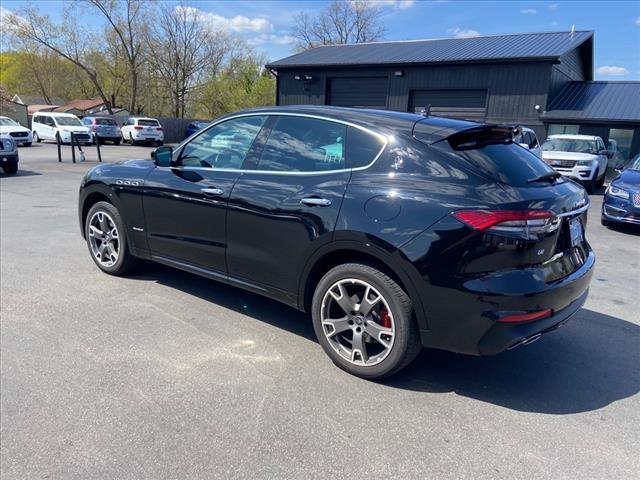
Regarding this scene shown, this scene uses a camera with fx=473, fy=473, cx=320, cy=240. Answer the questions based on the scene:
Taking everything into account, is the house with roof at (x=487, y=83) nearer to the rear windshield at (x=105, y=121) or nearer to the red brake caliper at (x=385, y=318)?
the rear windshield at (x=105, y=121)

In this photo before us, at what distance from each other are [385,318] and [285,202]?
1089 mm

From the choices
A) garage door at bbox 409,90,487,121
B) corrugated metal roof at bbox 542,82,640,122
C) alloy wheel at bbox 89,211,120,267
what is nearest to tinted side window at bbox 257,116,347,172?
alloy wheel at bbox 89,211,120,267

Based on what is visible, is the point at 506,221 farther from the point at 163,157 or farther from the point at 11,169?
the point at 11,169

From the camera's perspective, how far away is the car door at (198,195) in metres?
3.90

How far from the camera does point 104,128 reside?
3050cm

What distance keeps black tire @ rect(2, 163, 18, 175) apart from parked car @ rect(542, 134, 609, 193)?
1573 cm

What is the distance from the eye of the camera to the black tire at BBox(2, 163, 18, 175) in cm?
1436

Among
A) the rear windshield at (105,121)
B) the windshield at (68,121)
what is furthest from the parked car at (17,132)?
the rear windshield at (105,121)

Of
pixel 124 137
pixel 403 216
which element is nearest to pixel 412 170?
pixel 403 216

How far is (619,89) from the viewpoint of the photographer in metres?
21.2

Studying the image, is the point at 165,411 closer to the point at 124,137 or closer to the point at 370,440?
the point at 370,440

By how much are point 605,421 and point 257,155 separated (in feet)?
9.74

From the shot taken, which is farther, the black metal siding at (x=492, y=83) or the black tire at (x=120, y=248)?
the black metal siding at (x=492, y=83)

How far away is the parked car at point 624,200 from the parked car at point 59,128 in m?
26.7
